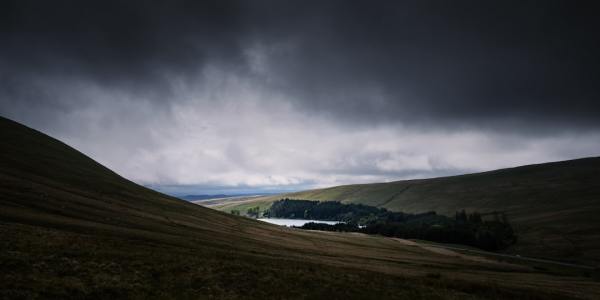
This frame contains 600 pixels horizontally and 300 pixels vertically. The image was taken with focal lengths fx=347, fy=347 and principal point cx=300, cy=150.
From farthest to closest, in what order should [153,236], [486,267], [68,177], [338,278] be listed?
[68,177]
[486,267]
[153,236]
[338,278]

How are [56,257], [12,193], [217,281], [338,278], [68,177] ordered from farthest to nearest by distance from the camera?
[68,177]
[12,193]
[338,278]
[217,281]
[56,257]

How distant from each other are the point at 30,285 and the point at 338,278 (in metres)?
26.8

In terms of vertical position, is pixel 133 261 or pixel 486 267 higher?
pixel 133 261

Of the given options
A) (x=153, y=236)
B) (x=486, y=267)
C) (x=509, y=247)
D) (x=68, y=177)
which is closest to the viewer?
(x=153, y=236)

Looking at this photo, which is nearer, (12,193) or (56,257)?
(56,257)

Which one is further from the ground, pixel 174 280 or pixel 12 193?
pixel 12 193

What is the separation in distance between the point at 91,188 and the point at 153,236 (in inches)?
1990

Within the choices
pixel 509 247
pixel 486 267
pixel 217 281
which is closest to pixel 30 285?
pixel 217 281

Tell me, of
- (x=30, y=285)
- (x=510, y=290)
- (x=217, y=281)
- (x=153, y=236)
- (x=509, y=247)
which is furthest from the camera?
(x=509, y=247)

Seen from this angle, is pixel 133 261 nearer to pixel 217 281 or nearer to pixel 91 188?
pixel 217 281

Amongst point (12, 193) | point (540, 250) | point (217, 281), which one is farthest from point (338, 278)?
point (540, 250)

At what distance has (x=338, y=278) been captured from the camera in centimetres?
3753

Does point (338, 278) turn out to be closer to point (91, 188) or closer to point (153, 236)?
point (153, 236)

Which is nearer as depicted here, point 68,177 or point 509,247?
Answer: point 68,177
